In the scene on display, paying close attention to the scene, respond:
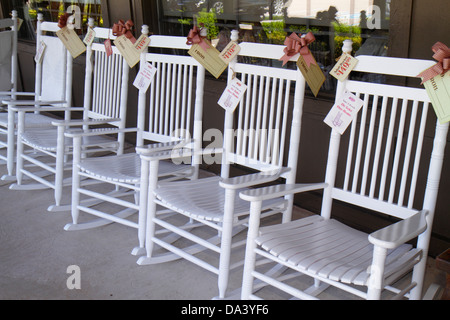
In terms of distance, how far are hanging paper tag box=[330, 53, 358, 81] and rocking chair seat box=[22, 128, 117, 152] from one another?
150cm

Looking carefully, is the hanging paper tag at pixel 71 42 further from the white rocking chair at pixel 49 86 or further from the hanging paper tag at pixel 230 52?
the hanging paper tag at pixel 230 52

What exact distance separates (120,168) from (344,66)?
4.01 ft

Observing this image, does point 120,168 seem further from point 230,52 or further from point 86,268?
point 230,52

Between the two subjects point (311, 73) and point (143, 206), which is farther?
point (143, 206)

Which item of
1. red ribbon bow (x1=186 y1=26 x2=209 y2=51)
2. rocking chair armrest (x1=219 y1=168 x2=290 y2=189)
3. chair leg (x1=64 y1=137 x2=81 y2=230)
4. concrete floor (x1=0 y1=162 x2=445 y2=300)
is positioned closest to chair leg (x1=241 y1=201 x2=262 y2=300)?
rocking chair armrest (x1=219 y1=168 x2=290 y2=189)

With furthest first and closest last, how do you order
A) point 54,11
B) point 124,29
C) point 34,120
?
point 54,11 → point 34,120 → point 124,29

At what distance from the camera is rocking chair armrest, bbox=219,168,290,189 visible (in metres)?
1.96

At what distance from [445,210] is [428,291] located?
42 centimetres

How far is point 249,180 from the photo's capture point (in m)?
2.03

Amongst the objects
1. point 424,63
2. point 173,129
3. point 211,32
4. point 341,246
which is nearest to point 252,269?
point 341,246

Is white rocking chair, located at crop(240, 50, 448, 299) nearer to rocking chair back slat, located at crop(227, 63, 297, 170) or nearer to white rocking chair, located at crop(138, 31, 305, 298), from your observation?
white rocking chair, located at crop(138, 31, 305, 298)

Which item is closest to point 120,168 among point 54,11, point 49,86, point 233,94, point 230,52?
point 233,94

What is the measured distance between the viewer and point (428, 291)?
218 cm
